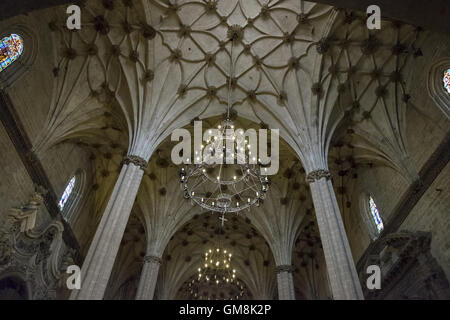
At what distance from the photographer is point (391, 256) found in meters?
12.8

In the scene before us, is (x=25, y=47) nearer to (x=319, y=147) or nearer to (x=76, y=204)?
(x=76, y=204)

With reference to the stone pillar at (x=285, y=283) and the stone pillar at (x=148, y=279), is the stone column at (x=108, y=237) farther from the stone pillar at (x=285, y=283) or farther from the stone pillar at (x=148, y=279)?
the stone pillar at (x=285, y=283)

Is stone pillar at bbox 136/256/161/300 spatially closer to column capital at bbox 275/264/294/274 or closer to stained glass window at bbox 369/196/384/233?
column capital at bbox 275/264/294/274

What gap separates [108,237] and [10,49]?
298 inches

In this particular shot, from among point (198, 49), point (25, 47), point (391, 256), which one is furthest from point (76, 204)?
point (391, 256)

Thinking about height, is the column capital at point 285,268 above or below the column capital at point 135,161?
below

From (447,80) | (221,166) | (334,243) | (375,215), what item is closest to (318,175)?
(334,243)

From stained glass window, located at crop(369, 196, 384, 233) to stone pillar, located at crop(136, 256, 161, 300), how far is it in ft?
36.2

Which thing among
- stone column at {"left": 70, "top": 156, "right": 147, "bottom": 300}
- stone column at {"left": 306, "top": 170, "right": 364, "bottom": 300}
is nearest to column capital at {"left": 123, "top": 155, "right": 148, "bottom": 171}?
stone column at {"left": 70, "top": 156, "right": 147, "bottom": 300}

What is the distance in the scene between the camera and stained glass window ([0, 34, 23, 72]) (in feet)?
35.3

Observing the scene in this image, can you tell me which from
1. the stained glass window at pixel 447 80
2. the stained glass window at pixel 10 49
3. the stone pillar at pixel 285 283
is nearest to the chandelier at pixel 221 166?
the stone pillar at pixel 285 283

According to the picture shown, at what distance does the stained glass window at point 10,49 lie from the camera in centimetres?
1076

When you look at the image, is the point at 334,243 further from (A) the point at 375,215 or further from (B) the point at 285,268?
(B) the point at 285,268

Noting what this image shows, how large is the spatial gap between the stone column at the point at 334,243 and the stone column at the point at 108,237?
6.72m
